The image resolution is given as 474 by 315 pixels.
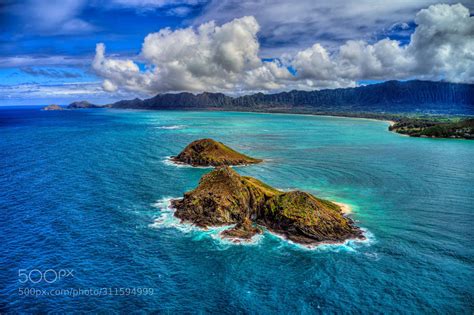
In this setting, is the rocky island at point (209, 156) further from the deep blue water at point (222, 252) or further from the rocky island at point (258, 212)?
the rocky island at point (258, 212)

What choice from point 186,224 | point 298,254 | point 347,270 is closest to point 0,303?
point 186,224

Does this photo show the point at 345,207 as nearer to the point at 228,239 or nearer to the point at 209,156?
the point at 228,239

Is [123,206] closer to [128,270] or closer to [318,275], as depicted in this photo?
[128,270]

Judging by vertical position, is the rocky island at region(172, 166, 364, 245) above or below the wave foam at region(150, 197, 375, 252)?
above

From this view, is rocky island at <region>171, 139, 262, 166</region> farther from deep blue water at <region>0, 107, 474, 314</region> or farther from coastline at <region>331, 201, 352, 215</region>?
coastline at <region>331, 201, 352, 215</region>

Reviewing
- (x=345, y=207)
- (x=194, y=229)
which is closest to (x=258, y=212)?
(x=194, y=229)

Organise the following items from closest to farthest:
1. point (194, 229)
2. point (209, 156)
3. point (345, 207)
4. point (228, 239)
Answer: point (228, 239)
point (194, 229)
point (345, 207)
point (209, 156)

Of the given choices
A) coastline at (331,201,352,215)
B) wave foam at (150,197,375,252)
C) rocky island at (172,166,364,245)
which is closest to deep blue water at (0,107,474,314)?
wave foam at (150,197,375,252)
